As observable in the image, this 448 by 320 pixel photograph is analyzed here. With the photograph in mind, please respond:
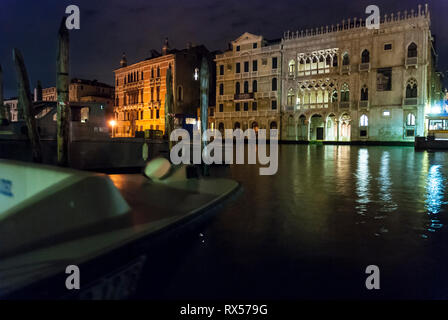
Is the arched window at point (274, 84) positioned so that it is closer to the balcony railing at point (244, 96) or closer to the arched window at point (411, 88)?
the balcony railing at point (244, 96)

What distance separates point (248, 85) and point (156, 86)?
47.4 ft

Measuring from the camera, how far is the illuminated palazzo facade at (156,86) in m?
50.6

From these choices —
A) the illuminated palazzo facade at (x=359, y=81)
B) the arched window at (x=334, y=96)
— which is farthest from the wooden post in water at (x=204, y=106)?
the arched window at (x=334, y=96)

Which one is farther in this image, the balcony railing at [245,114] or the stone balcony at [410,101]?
the balcony railing at [245,114]

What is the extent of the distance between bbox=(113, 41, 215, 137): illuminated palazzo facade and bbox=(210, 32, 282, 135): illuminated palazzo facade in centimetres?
396

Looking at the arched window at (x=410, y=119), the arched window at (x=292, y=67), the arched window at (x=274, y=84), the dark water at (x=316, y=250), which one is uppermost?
the arched window at (x=292, y=67)

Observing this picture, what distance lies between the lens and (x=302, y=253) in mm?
3977

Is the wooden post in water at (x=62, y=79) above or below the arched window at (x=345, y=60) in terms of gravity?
below

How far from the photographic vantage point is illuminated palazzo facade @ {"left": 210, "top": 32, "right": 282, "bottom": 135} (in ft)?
147

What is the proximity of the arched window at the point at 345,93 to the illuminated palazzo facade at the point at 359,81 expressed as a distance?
0.11 m

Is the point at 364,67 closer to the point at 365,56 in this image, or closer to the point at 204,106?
the point at 365,56

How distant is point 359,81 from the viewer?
129 ft

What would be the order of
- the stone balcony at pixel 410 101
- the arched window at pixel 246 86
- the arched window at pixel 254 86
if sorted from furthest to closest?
1. the arched window at pixel 246 86
2. the arched window at pixel 254 86
3. the stone balcony at pixel 410 101
